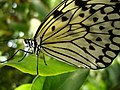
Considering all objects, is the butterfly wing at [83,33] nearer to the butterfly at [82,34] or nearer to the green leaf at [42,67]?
the butterfly at [82,34]

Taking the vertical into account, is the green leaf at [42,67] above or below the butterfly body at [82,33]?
below

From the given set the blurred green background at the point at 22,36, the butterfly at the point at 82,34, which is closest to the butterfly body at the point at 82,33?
the butterfly at the point at 82,34

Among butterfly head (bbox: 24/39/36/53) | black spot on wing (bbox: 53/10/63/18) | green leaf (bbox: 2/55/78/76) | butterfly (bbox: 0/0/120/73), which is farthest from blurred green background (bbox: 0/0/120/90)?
green leaf (bbox: 2/55/78/76)

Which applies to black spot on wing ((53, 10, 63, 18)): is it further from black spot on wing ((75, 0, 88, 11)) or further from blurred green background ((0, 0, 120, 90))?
blurred green background ((0, 0, 120, 90))

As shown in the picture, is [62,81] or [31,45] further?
[31,45]

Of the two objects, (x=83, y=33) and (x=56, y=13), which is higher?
(x=56, y=13)

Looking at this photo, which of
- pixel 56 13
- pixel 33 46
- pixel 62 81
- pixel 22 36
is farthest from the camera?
pixel 22 36

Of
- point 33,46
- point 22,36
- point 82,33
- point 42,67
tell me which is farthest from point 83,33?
point 22,36

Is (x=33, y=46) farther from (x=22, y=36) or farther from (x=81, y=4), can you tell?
(x=22, y=36)
